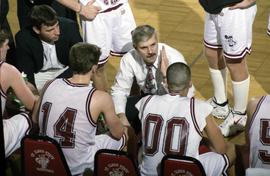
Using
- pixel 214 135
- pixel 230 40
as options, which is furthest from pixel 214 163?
pixel 230 40

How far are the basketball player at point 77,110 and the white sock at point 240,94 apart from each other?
1181mm

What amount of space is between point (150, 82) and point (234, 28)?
713 mm

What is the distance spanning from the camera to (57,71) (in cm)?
500

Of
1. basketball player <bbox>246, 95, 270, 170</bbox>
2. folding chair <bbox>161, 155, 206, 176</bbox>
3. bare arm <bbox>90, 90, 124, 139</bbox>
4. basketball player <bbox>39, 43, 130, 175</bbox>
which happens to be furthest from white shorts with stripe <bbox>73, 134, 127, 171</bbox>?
basketball player <bbox>246, 95, 270, 170</bbox>

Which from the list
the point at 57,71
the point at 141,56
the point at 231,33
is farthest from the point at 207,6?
the point at 57,71

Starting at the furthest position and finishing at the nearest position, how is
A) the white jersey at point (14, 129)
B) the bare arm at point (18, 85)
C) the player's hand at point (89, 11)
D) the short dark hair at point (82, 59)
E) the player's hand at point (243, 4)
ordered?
the player's hand at point (89, 11), the player's hand at point (243, 4), the bare arm at point (18, 85), the white jersey at point (14, 129), the short dark hair at point (82, 59)

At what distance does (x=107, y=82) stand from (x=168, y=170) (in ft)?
7.40

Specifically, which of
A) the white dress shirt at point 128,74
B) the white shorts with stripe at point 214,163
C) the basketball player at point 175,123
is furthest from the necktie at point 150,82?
the white shorts with stripe at point 214,163

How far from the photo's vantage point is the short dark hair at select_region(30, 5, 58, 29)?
15.3ft

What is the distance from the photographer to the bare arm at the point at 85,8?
15.7ft

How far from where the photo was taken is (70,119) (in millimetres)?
3672

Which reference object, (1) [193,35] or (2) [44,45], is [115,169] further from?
(1) [193,35]

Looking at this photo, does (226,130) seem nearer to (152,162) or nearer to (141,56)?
(141,56)

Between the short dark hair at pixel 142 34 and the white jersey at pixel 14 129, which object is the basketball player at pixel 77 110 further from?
the short dark hair at pixel 142 34
